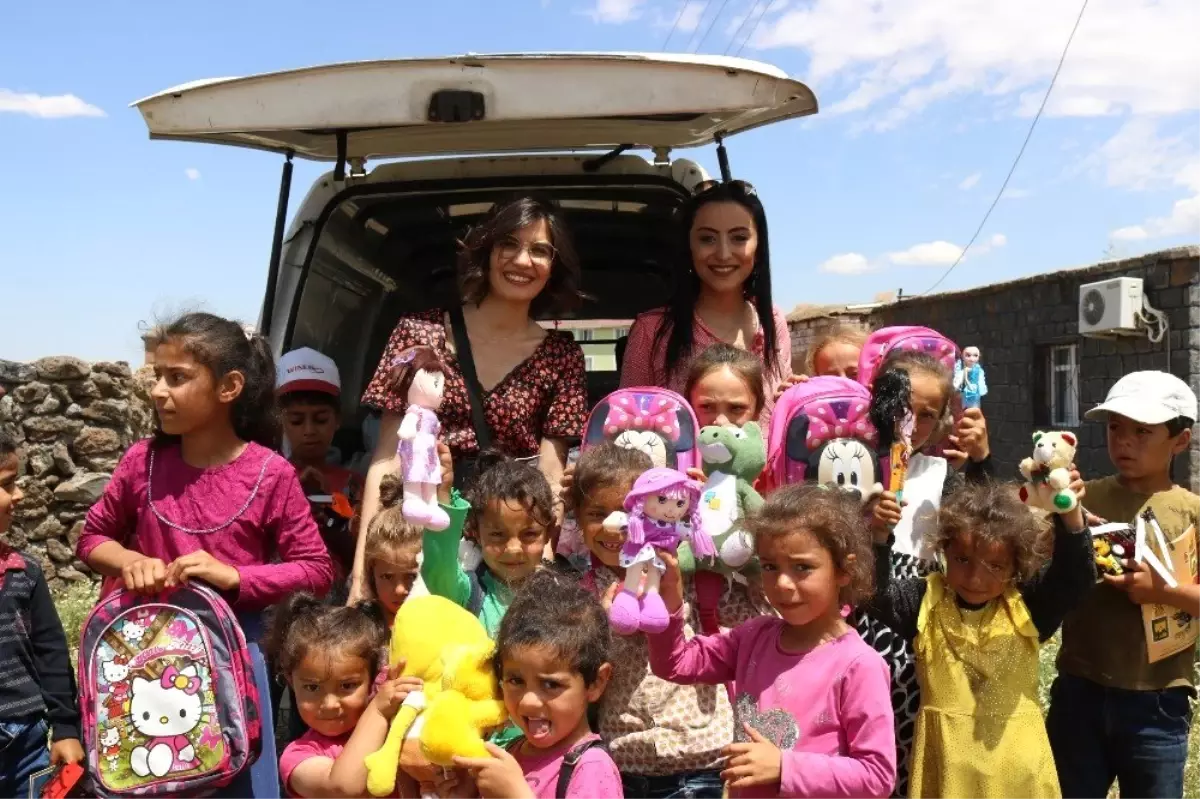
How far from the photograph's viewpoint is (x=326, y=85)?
3.11m

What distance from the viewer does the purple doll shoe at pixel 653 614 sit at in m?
2.41

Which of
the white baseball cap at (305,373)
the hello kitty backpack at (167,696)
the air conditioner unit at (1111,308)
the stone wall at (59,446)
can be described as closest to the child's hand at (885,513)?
the hello kitty backpack at (167,696)

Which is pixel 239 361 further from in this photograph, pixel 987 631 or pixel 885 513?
pixel 987 631

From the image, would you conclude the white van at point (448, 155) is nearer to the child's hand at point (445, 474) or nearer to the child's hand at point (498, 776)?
the child's hand at point (445, 474)

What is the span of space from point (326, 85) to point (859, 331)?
6.46 ft

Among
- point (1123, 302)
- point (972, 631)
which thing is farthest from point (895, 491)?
point (1123, 302)

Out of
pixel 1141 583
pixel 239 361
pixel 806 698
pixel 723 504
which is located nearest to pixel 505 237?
pixel 239 361

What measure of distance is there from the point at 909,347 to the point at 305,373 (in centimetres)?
197

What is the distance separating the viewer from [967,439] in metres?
3.07

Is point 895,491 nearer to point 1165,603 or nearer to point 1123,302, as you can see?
point 1165,603

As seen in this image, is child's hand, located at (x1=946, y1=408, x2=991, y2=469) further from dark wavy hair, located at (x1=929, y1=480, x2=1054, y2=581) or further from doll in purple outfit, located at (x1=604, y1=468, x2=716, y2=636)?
doll in purple outfit, located at (x1=604, y1=468, x2=716, y2=636)

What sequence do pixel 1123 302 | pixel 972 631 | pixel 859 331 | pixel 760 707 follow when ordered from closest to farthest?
pixel 760 707 → pixel 972 631 → pixel 859 331 → pixel 1123 302

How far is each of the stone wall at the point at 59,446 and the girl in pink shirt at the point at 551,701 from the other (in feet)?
21.5

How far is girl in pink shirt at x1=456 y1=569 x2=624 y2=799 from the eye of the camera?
2271mm
